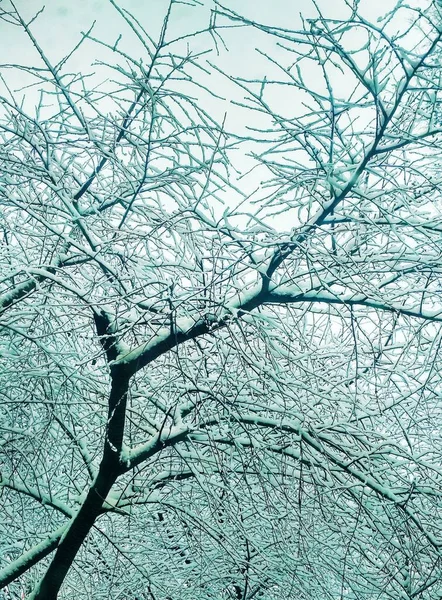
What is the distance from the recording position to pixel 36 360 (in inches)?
168

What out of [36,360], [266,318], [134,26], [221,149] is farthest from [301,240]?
[36,360]

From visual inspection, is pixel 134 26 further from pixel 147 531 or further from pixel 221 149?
pixel 147 531

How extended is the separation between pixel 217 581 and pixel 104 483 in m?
1.93

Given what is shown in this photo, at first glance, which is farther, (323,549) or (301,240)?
(323,549)

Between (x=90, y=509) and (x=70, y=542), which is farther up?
(x=90, y=509)

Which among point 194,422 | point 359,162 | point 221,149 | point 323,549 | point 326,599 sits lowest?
point 326,599

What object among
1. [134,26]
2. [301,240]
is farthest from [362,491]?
[134,26]

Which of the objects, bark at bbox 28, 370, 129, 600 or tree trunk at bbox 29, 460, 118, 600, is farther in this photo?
tree trunk at bbox 29, 460, 118, 600

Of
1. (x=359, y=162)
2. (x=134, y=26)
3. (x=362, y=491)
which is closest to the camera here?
(x=134, y=26)

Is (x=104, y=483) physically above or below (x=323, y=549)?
above

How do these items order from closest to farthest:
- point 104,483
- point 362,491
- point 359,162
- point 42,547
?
point 359,162 → point 362,491 → point 104,483 → point 42,547

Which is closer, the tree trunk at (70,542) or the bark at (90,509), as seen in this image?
the bark at (90,509)

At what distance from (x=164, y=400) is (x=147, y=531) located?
1.51m

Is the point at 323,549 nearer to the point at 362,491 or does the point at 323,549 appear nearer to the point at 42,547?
the point at 362,491
